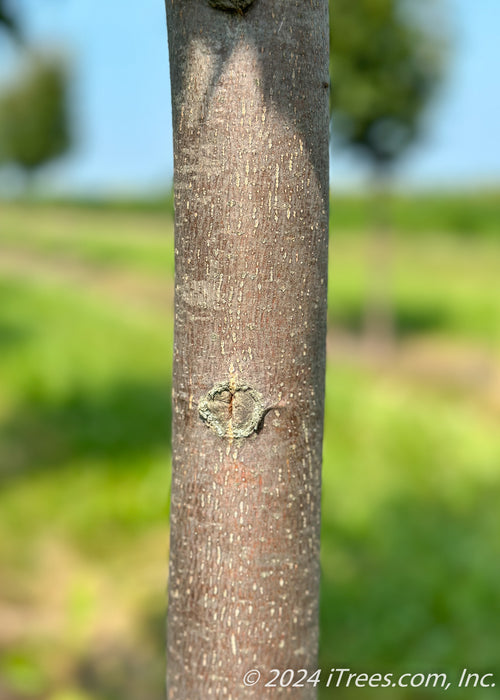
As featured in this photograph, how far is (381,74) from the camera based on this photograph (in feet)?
31.6

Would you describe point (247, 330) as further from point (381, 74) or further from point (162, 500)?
point (381, 74)

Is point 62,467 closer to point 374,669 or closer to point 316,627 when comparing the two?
point 374,669

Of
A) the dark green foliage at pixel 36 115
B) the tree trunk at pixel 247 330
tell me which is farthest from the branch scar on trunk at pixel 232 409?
the dark green foliage at pixel 36 115

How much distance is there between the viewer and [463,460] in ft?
22.0

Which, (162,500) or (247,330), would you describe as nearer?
(247,330)

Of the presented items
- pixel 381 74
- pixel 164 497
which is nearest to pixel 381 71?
pixel 381 74

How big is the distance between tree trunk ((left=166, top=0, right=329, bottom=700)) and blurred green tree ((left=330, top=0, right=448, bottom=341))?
8.29 meters

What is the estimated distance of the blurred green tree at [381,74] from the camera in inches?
370

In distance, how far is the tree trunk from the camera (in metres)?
1.42

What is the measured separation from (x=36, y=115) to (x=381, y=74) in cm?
3359

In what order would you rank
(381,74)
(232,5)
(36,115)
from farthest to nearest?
(36,115)
(381,74)
(232,5)

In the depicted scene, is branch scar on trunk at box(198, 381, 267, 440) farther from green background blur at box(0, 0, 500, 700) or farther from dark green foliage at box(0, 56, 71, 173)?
dark green foliage at box(0, 56, 71, 173)

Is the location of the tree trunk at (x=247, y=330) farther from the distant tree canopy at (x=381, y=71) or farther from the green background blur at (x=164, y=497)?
the distant tree canopy at (x=381, y=71)

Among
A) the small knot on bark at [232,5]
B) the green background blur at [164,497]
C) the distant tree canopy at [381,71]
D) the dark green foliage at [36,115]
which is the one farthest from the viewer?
the dark green foliage at [36,115]
